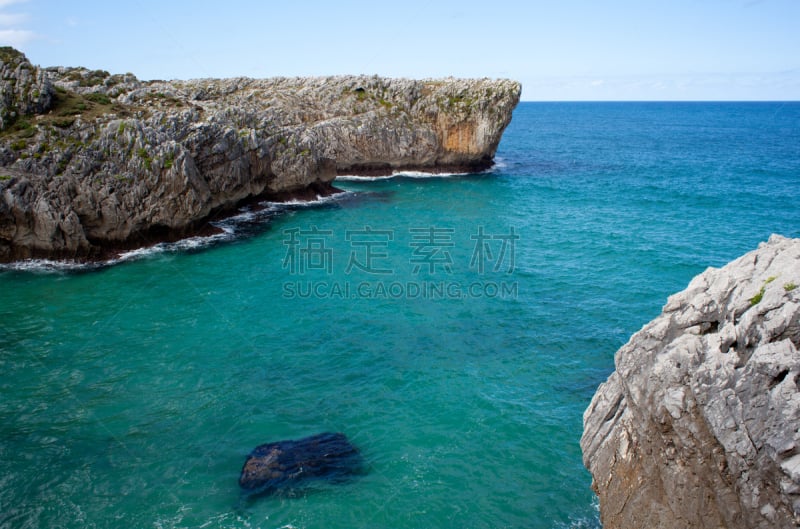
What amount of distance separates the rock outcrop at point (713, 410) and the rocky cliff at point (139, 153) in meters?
40.3

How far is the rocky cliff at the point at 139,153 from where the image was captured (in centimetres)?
3956

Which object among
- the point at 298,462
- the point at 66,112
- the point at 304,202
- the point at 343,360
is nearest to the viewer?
the point at 298,462

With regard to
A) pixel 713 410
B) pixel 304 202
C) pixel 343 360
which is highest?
pixel 713 410

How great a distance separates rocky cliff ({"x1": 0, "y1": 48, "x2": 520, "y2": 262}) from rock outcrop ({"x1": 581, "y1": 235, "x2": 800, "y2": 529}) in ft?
132

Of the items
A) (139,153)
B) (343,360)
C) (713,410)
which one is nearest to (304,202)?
(139,153)

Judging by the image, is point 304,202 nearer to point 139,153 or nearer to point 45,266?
point 139,153

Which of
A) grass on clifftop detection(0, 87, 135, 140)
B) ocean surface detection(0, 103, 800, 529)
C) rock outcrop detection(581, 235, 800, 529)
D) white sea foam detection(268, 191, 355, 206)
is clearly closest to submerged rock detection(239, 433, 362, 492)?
ocean surface detection(0, 103, 800, 529)

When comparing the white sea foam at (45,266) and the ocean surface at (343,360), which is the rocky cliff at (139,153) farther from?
the ocean surface at (343,360)

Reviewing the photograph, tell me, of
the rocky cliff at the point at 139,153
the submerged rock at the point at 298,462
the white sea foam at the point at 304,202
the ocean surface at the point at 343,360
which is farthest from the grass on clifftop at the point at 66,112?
the submerged rock at the point at 298,462

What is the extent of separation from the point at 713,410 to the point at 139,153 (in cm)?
4437

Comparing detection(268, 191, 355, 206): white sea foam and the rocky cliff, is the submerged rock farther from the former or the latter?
detection(268, 191, 355, 206): white sea foam

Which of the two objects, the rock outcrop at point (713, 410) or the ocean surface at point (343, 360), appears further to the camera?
the ocean surface at point (343, 360)

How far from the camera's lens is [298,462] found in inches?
788

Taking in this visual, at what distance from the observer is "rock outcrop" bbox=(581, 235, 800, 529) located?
9.77m
